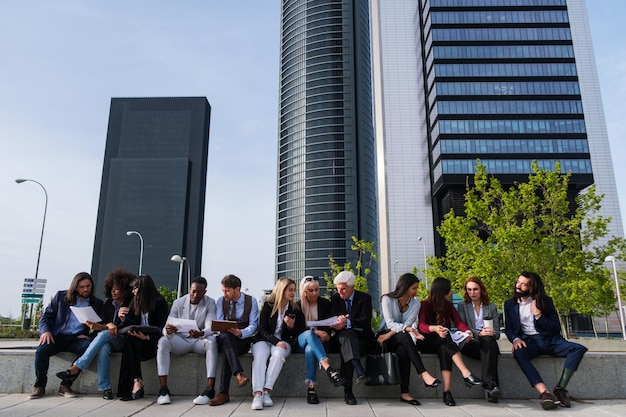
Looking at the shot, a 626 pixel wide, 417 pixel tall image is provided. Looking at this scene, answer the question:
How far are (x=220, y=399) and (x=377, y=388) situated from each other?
2067 mm

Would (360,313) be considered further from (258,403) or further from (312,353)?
(258,403)

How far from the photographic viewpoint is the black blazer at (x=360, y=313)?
5891 millimetres

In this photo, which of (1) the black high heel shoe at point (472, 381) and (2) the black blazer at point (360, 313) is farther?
(2) the black blazer at point (360, 313)

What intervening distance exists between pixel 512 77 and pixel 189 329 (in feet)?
200

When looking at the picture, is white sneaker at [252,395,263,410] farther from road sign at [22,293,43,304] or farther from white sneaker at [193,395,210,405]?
road sign at [22,293,43,304]

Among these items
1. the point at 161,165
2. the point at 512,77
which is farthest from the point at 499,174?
the point at 161,165

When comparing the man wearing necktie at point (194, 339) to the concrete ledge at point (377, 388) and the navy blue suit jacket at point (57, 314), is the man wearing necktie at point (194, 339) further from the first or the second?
the navy blue suit jacket at point (57, 314)

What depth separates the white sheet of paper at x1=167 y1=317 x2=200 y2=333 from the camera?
18.8 ft

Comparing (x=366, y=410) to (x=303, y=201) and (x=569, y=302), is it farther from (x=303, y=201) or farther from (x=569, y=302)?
(x=303, y=201)

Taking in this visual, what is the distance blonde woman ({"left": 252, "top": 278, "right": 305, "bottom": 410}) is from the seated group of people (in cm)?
1

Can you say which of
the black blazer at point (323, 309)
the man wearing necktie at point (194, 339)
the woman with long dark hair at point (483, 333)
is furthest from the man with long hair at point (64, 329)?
the woman with long dark hair at point (483, 333)

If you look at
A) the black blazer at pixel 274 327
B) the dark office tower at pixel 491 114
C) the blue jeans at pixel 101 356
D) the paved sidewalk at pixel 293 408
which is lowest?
the paved sidewalk at pixel 293 408

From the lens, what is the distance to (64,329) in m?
6.15

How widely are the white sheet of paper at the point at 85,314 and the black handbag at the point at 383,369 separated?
3770 mm
